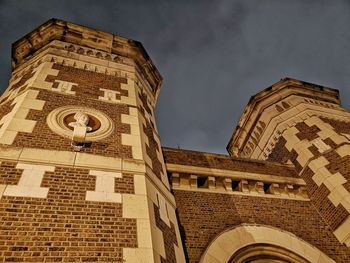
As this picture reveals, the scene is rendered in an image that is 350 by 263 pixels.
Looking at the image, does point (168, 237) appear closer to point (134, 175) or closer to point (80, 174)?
point (134, 175)

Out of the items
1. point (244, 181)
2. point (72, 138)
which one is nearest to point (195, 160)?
point (244, 181)

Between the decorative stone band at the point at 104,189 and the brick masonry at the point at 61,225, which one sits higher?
the decorative stone band at the point at 104,189

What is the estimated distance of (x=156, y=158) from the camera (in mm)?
6684

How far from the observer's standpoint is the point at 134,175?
5.02m

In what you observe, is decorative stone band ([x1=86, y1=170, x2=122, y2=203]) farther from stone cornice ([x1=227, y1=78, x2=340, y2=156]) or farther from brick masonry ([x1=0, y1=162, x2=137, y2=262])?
stone cornice ([x1=227, y1=78, x2=340, y2=156])

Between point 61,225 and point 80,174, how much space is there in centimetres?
107

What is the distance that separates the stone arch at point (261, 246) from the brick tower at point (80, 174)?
1.44m

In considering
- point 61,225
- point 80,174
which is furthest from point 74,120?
point 61,225

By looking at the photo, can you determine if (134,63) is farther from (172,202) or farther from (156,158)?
(172,202)

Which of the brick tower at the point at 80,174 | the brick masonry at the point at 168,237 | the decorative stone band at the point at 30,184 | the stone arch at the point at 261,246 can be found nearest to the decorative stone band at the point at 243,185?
the brick tower at the point at 80,174

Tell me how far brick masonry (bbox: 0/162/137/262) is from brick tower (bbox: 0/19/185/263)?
1 cm

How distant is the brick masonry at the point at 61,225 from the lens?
334 centimetres

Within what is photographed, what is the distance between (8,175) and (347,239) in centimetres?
799

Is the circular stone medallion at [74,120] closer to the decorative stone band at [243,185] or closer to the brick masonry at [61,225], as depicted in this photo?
the brick masonry at [61,225]
